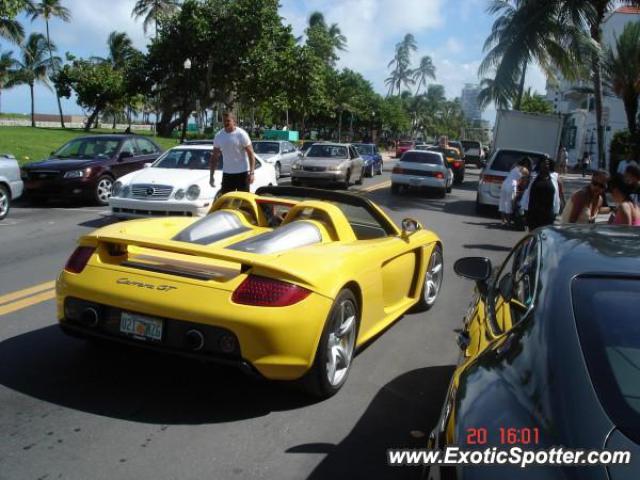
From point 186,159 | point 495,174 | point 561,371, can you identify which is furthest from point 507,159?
point 561,371

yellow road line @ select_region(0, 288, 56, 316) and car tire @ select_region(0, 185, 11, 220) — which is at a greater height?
car tire @ select_region(0, 185, 11, 220)

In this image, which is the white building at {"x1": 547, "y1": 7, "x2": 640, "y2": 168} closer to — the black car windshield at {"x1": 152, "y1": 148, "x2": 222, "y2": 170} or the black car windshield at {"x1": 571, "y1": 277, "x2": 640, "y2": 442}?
the black car windshield at {"x1": 152, "y1": 148, "x2": 222, "y2": 170}

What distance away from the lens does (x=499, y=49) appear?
21.7 m

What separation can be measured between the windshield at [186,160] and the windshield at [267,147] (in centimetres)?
1140

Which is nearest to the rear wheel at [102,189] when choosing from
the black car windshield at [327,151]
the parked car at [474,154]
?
the black car windshield at [327,151]

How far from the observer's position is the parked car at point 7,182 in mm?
11094

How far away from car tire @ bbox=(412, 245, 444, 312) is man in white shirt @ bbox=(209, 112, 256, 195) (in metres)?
4.05

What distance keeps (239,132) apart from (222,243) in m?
5.01

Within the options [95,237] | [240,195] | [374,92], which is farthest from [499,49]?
[374,92]

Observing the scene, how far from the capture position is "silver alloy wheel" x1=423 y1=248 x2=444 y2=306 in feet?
20.1

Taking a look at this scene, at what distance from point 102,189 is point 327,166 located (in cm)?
841

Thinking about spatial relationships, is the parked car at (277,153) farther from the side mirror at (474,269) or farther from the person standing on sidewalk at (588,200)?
the side mirror at (474,269)

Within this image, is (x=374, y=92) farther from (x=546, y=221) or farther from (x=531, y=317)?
(x=531, y=317)

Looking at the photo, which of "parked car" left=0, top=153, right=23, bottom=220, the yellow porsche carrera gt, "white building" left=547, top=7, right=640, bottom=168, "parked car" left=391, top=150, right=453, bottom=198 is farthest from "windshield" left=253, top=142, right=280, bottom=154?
"white building" left=547, top=7, right=640, bottom=168
